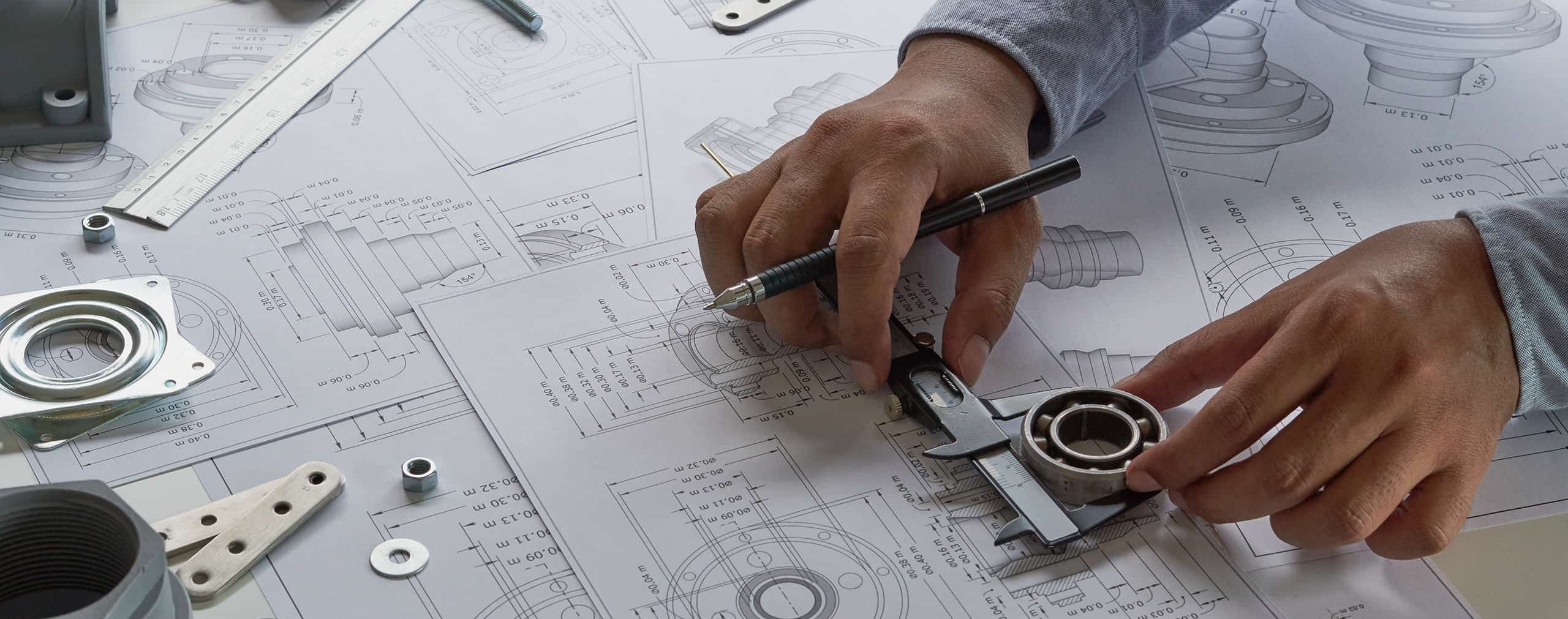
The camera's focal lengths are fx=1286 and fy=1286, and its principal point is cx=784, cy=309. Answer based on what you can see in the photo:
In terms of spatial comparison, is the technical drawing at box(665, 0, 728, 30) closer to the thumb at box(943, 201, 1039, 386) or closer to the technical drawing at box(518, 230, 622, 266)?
the technical drawing at box(518, 230, 622, 266)

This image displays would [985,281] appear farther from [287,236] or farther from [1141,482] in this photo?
[287,236]

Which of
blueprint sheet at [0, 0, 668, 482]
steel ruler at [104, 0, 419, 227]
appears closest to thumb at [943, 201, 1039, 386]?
blueprint sheet at [0, 0, 668, 482]

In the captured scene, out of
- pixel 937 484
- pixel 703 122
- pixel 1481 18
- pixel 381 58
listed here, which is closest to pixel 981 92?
pixel 703 122

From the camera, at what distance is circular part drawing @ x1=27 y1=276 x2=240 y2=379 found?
1204 mm

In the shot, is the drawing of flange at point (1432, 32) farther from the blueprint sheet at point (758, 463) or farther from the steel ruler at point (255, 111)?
the steel ruler at point (255, 111)

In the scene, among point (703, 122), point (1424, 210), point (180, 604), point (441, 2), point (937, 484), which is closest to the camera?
point (180, 604)

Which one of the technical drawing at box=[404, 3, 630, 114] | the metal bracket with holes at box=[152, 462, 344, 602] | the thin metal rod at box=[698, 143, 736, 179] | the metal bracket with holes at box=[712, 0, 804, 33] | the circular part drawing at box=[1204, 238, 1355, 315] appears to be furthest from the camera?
the metal bracket with holes at box=[712, 0, 804, 33]

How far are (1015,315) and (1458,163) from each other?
0.64m

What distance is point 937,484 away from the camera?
1150 mm

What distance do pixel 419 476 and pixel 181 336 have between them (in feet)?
1.06

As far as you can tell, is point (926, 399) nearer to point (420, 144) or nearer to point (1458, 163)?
point (420, 144)

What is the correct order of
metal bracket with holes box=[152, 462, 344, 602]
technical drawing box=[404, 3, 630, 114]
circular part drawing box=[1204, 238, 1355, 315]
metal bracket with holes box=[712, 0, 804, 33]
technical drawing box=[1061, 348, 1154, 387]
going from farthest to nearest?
metal bracket with holes box=[712, 0, 804, 33] < technical drawing box=[404, 3, 630, 114] < circular part drawing box=[1204, 238, 1355, 315] < technical drawing box=[1061, 348, 1154, 387] < metal bracket with holes box=[152, 462, 344, 602]

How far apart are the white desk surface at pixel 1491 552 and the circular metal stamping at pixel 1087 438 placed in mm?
273

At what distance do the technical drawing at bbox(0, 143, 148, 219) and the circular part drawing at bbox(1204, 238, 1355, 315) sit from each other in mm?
1199
